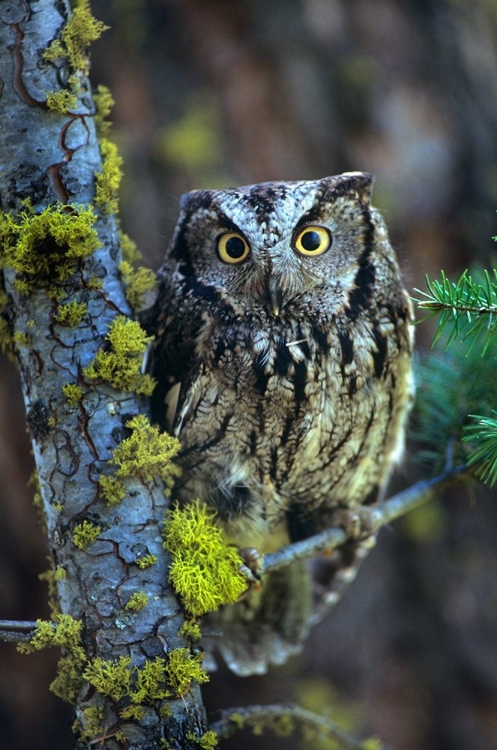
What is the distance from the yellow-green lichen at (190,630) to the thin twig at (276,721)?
0.18 m

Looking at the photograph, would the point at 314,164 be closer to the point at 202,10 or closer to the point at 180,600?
the point at 202,10

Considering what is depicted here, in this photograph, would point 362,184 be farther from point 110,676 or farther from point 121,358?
point 110,676

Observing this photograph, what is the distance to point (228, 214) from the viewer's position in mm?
1109

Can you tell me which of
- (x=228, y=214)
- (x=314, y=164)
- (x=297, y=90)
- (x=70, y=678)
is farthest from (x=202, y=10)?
(x=70, y=678)

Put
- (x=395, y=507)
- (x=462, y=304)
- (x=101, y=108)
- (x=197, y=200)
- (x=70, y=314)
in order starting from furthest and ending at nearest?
(x=395, y=507)
(x=197, y=200)
(x=101, y=108)
(x=70, y=314)
(x=462, y=304)

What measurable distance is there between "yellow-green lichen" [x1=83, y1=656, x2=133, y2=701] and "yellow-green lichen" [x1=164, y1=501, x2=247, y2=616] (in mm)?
120

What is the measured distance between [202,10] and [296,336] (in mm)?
1618

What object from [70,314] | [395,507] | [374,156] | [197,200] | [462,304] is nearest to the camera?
[462,304]

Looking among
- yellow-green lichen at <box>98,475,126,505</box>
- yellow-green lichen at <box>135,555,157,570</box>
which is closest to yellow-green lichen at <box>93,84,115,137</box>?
yellow-green lichen at <box>98,475,126,505</box>

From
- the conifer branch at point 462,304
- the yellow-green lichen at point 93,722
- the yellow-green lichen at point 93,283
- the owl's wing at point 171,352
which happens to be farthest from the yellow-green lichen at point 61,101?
the yellow-green lichen at point 93,722

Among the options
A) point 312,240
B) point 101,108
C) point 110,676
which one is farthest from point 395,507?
point 101,108

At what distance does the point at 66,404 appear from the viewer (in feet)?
3.15

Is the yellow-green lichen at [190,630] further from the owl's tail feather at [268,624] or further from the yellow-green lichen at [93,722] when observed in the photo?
the owl's tail feather at [268,624]

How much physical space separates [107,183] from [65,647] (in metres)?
0.68
